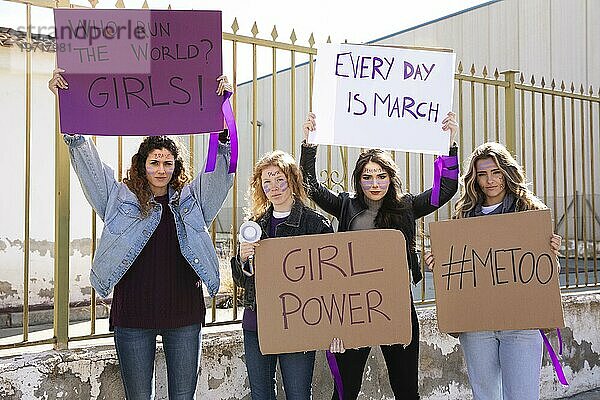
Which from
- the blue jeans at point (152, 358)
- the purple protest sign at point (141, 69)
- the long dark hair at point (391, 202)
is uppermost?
the purple protest sign at point (141, 69)

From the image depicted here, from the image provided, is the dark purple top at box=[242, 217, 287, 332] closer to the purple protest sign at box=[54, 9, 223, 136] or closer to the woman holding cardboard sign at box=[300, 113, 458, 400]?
the woman holding cardboard sign at box=[300, 113, 458, 400]

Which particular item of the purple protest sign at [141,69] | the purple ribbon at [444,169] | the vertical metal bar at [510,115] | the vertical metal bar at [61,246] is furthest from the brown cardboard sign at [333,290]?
the vertical metal bar at [510,115]

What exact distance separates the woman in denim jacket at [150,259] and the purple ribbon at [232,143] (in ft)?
0.13

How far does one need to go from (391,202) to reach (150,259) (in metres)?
1.26

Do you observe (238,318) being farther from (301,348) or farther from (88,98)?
(88,98)

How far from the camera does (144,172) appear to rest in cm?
329

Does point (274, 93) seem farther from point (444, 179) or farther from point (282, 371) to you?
point (282, 371)

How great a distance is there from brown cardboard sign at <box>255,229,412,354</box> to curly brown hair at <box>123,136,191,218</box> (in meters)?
0.53

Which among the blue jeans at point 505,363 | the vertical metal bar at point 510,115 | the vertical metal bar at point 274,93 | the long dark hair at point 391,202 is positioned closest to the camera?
the blue jeans at point 505,363

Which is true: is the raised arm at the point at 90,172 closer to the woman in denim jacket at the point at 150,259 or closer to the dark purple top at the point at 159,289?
the woman in denim jacket at the point at 150,259

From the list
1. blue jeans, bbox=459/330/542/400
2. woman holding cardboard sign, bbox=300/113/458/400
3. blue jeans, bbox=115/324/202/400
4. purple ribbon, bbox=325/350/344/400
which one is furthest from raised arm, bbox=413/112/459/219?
blue jeans, bbox=115/324/202/400

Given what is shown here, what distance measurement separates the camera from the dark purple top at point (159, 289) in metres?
3.14

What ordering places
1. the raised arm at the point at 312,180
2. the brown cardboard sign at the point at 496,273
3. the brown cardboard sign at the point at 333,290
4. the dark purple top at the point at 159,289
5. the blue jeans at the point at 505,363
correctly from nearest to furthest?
the dark purple top at the point at 159,289 → the brown cardboard sign at the point at 333,290 → the blue jeans at the point at 505,363 → the brown cardboard sign at the point at 496,273 → the raised arm at the point at 312,180

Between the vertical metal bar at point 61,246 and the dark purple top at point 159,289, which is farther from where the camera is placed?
the vertical metal bar at point 61,246
